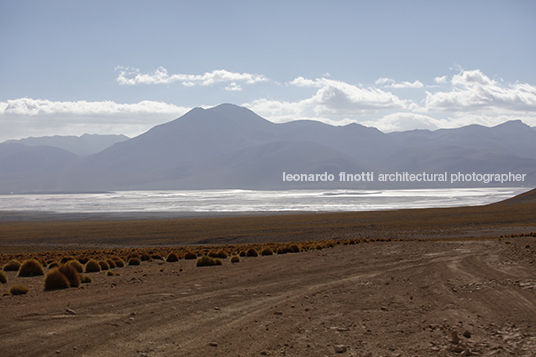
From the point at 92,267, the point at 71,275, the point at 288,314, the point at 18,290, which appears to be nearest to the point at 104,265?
the point at 92,267

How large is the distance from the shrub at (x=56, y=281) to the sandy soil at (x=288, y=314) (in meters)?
0.23

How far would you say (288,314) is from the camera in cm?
793

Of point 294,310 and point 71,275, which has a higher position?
point 71,275

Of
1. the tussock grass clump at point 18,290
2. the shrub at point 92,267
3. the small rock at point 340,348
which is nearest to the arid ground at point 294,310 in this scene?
the small rock at point 340,348

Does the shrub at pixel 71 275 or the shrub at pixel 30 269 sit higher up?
the shrub at pixel 71 275

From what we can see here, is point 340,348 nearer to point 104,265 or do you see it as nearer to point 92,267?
point 92,267

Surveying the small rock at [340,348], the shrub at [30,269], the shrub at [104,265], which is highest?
the small rock at [340,348]

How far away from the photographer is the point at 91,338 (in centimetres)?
667

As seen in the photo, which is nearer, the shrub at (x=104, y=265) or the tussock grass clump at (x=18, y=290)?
the tussock grass clump at (x=18, y=290)

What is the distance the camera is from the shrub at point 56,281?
35.2 feet

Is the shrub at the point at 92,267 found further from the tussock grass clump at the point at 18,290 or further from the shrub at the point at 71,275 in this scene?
the tussock grass clump at the point at 18,290

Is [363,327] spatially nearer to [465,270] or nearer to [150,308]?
[150,308]

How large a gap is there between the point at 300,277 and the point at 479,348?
20.4ft

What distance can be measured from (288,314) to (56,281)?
6.02m
